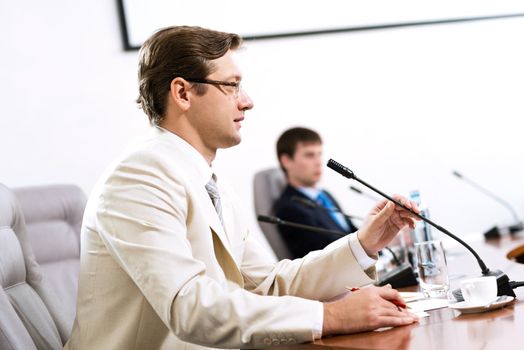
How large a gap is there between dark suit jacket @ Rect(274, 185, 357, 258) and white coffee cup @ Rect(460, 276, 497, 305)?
2191 millimetres

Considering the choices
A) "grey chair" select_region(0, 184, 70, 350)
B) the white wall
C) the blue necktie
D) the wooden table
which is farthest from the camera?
the blue necktie

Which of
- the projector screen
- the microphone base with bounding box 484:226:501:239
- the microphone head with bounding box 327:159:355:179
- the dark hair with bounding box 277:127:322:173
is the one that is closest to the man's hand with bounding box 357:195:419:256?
the microphone head with bounding box 327:159:355:179

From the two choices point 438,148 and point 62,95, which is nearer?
point 62,95

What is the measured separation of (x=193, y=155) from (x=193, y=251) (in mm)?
275

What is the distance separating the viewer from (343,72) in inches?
185

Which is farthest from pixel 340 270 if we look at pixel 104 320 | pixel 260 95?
pixel 260 95

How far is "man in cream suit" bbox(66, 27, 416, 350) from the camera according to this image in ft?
5.34

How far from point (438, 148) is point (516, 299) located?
3333 mm

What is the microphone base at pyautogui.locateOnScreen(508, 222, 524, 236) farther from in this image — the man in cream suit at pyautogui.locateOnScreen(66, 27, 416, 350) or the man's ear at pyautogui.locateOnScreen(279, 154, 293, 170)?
the man in cream suit at pyautogui.locateOnScreen(66, 27, 416, 350)

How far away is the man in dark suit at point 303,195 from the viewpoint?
394cm

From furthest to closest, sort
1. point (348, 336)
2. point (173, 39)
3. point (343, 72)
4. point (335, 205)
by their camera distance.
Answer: point (343, 72)
point (335, 205)
point (173, 39)
point (348, 336)

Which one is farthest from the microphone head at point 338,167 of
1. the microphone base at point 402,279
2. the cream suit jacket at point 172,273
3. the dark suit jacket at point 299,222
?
the dark suit jacket at point 299,222

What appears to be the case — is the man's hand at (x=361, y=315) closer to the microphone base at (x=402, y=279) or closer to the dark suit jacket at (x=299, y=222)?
the microphone base at (x=402, y=279)

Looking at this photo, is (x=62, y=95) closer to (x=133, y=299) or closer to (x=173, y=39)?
(x=173, y=39)
